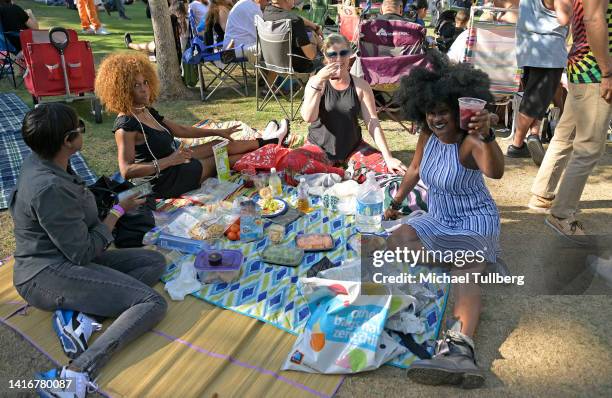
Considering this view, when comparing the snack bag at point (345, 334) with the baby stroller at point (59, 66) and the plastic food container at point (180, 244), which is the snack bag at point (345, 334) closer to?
the plastic food container at point (180, 244)

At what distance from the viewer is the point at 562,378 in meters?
2.60

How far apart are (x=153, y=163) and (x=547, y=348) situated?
3.16 metres

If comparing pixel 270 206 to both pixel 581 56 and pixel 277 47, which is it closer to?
pixel 581 56

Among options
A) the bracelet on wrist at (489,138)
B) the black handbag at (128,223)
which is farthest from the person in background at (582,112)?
the black handbag at (128,223)

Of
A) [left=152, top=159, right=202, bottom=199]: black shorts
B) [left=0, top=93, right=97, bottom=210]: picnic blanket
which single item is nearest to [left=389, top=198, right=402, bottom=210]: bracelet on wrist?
[left=152, top=159, right=202, bottom=199]: black shorts

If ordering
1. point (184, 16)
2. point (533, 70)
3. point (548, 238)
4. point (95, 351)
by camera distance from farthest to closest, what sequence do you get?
point (184, 16), point (533, 70), point (548, 238), point (95, 351)

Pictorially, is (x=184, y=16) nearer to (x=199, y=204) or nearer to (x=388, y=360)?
(x=199, y=204)

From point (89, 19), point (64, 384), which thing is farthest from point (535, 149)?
point (89, 19)

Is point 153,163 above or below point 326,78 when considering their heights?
below

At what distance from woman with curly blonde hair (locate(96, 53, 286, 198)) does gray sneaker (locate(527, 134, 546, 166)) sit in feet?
10.9

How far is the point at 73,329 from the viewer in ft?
9.12

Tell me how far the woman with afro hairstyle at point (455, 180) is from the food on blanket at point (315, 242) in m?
0.50

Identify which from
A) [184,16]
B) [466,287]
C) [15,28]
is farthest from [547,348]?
[15,28]

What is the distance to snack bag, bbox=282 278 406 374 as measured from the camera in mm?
2613
